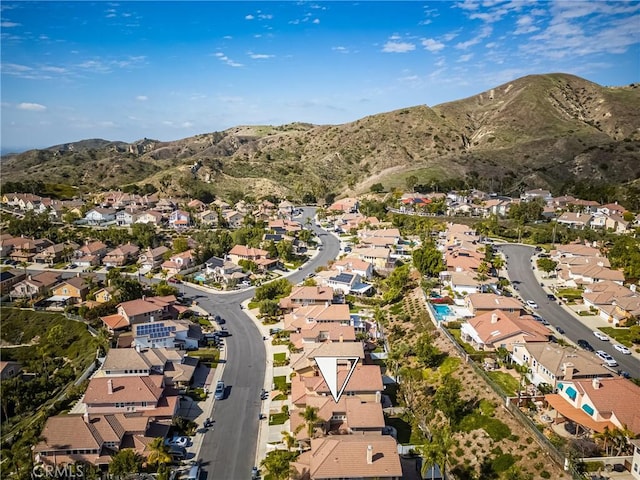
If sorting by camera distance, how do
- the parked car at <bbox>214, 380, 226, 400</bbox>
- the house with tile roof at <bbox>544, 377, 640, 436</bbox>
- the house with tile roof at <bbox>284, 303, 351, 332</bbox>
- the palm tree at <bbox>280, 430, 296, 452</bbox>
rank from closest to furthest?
the house with tile roof at <bbox>544, 377, 640, 436</bbox> < the palm tree at <bbox>280, 430, 296, 452</bbox> < the parked car at <bbox>214, 380, 226, 400</bbox> < the house with tile roof at <bbox>284, 303, 351, 332</bbox>

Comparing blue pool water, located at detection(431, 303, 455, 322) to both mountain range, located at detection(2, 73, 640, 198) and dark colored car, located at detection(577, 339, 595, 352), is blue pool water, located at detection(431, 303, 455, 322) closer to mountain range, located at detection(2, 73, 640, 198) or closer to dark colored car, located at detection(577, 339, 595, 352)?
dark colored car, located at detection(577, 339, 595, 352)

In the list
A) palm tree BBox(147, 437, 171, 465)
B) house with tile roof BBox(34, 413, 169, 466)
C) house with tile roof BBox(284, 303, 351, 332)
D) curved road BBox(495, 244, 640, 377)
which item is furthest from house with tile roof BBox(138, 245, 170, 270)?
curved road BBox(495, 244, 640, 377)

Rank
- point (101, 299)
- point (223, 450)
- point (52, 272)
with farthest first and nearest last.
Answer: point (52, 272) → point (101, 299) → point (223, 450)

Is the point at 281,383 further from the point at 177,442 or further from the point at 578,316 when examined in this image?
the point at 578,316

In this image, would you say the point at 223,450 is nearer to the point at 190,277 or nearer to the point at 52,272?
the point at 190,277

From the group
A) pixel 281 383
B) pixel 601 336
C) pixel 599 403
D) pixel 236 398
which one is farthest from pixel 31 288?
pixel 601 336

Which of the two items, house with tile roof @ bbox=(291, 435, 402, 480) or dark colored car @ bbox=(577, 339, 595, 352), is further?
dark colored car @ bbox=(577, 339, 595, 352)

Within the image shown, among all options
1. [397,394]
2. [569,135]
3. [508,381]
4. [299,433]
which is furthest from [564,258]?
[569,135]
